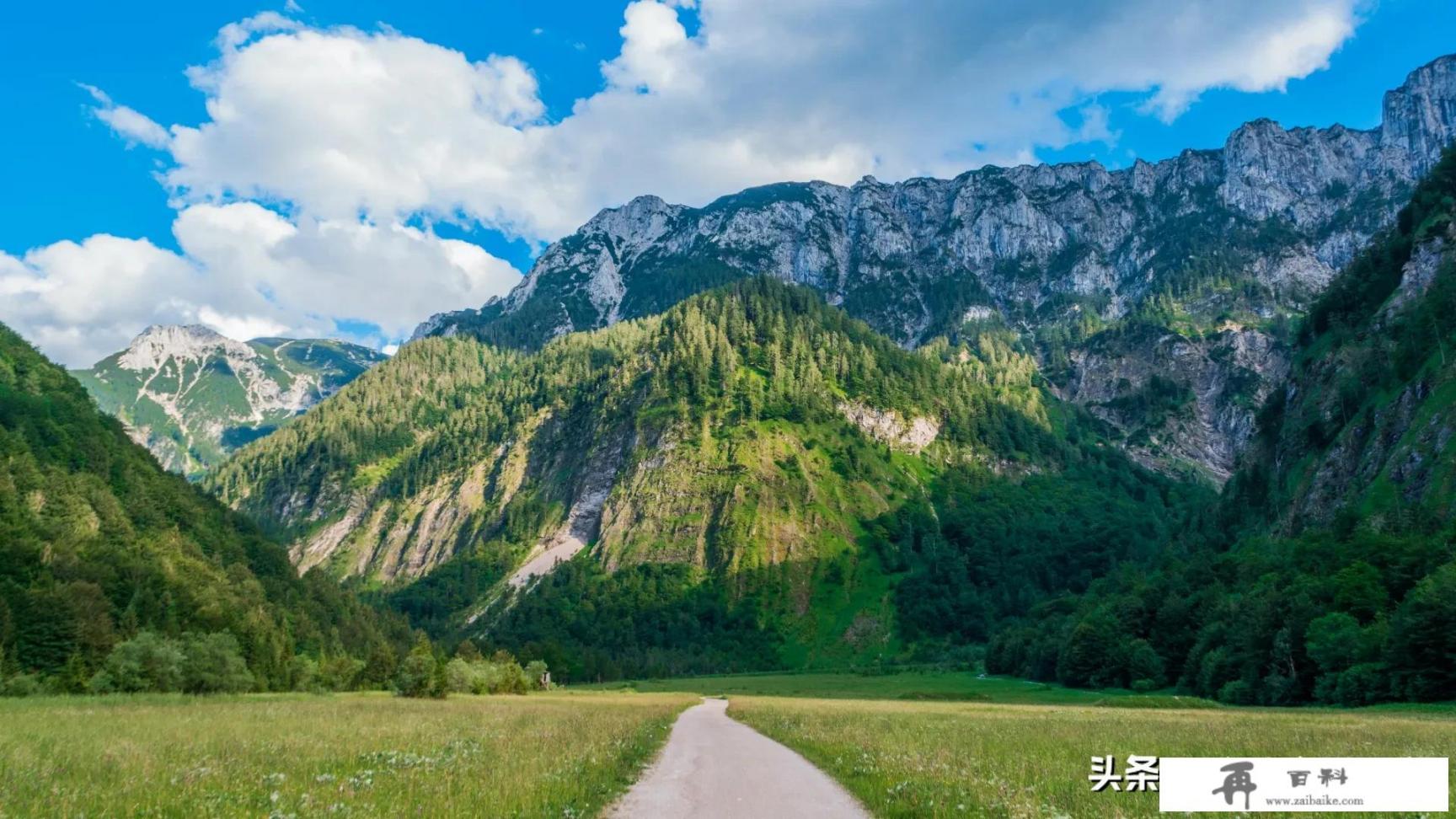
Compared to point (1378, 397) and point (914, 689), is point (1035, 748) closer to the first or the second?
point (914, 689)

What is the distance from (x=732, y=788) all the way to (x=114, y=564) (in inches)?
5017

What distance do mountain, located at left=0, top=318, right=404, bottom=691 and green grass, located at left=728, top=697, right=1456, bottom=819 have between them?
8207 cm

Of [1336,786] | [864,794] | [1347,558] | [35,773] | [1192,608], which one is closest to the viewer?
[1336,786]

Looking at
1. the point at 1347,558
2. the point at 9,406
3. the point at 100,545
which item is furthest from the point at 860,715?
the point at 9,406

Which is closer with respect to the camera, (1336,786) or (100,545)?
(1336,786)

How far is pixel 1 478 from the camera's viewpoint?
4545 inches

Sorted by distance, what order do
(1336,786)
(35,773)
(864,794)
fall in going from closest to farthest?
1. (1336,786)
2. (35,773)
3. (864,794)

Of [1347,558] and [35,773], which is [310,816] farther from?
[1347,558]

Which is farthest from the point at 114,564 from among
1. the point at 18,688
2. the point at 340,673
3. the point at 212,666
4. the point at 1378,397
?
the point at 1378,397

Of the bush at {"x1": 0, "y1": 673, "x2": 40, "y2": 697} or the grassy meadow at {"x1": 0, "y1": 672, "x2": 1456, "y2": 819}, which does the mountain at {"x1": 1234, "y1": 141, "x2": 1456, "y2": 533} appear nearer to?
the grassy meadow at {"x1": 0, "y1": 672, "x2": 1456, "y2": 819}

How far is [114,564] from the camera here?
112 m

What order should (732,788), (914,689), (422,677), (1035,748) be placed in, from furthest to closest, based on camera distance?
(914,689) < (422,677) < (1035,748) < (732,788)

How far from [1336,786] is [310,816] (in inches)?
878

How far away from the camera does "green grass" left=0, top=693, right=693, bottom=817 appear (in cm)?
1634
